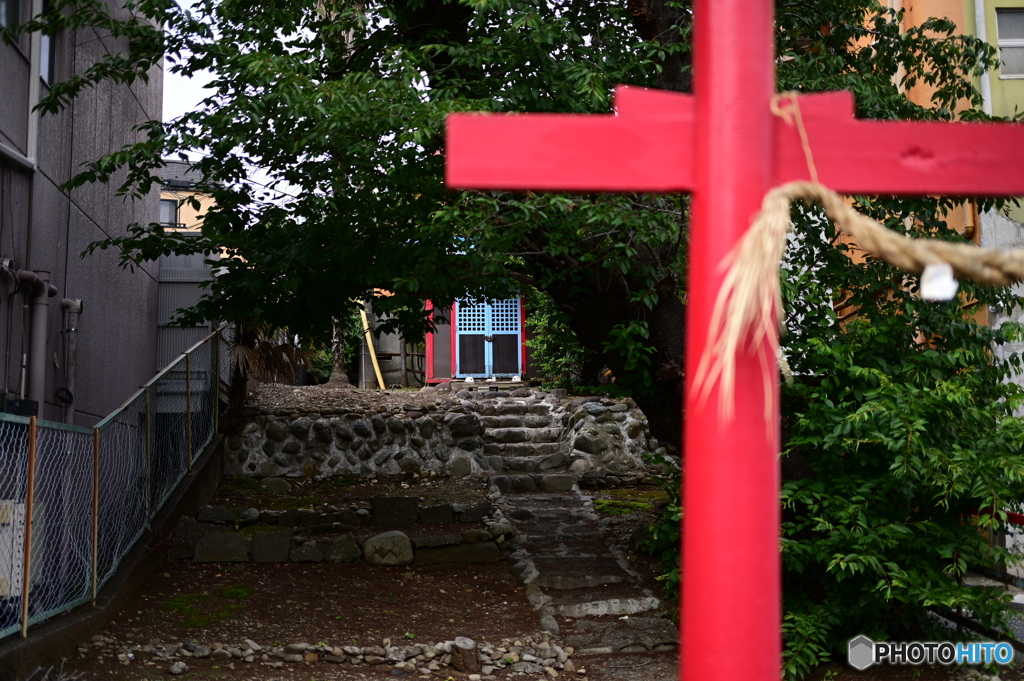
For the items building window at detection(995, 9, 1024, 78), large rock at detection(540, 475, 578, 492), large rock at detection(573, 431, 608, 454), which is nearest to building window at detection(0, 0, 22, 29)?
large rock at detection(540, 475, 578, 492)

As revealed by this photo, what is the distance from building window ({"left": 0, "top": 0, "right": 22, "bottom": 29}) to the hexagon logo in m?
7.15

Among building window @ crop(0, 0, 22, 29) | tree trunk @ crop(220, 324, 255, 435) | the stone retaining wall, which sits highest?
building window @ crop(0, 0, 22, 29)

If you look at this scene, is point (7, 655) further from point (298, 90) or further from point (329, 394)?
point (329, 394)

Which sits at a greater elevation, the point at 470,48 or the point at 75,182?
the point at 470,48

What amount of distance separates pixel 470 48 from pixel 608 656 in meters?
4.42

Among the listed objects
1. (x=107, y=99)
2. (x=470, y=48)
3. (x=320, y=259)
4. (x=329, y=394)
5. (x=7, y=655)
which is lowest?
(x=7, y=655)

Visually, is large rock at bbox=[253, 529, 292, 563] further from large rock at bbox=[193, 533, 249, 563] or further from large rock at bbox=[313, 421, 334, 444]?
large rock at bbox=[313, 421, 334, 444]

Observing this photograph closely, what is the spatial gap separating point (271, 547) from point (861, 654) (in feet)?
17.1

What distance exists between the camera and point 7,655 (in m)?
Result: 4.82

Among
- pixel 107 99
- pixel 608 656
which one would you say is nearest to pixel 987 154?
pixel 608 656

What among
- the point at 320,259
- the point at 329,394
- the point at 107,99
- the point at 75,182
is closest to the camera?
the point at 75,182

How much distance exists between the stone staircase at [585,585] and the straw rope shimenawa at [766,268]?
15.9ft

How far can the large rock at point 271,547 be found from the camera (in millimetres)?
8430

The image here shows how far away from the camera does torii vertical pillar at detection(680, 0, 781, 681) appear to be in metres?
2.02
